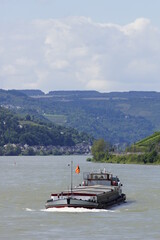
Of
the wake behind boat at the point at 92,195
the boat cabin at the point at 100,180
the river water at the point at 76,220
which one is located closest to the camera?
the river water at the point at 76,220

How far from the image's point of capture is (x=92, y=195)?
258 feet

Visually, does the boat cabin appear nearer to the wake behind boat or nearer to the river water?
the wake behind boat

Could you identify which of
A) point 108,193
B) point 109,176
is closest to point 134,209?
point 108,193

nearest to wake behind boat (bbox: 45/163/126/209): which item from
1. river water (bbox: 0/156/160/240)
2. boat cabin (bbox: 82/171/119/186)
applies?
boat cabin (bbox: 82/171/119/186)

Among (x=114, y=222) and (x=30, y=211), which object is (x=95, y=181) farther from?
(x=114, y=222)

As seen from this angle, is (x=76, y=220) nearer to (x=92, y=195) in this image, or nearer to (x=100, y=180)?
(x=92, y=195)

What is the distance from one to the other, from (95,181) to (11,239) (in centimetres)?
3648

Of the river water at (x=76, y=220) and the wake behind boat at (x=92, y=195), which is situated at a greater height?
the wake behind boat at (x=92, y=195)

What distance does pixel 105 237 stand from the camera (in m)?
61.3

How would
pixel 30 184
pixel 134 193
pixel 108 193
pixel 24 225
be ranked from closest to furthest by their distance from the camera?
1. pixel 24 225
2. pixel 108 193
3. pixel 134 193
4. pixel 30 184

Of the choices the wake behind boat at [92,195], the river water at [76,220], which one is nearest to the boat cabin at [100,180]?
the wake behind boat at [92,195]

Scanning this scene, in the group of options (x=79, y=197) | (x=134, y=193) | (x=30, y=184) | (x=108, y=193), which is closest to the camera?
(x=79, y=197)

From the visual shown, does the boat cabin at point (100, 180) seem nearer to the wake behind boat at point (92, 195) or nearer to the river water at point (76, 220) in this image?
the wake behind boat at point (92, 195)

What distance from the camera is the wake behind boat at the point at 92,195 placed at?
76812 mm
